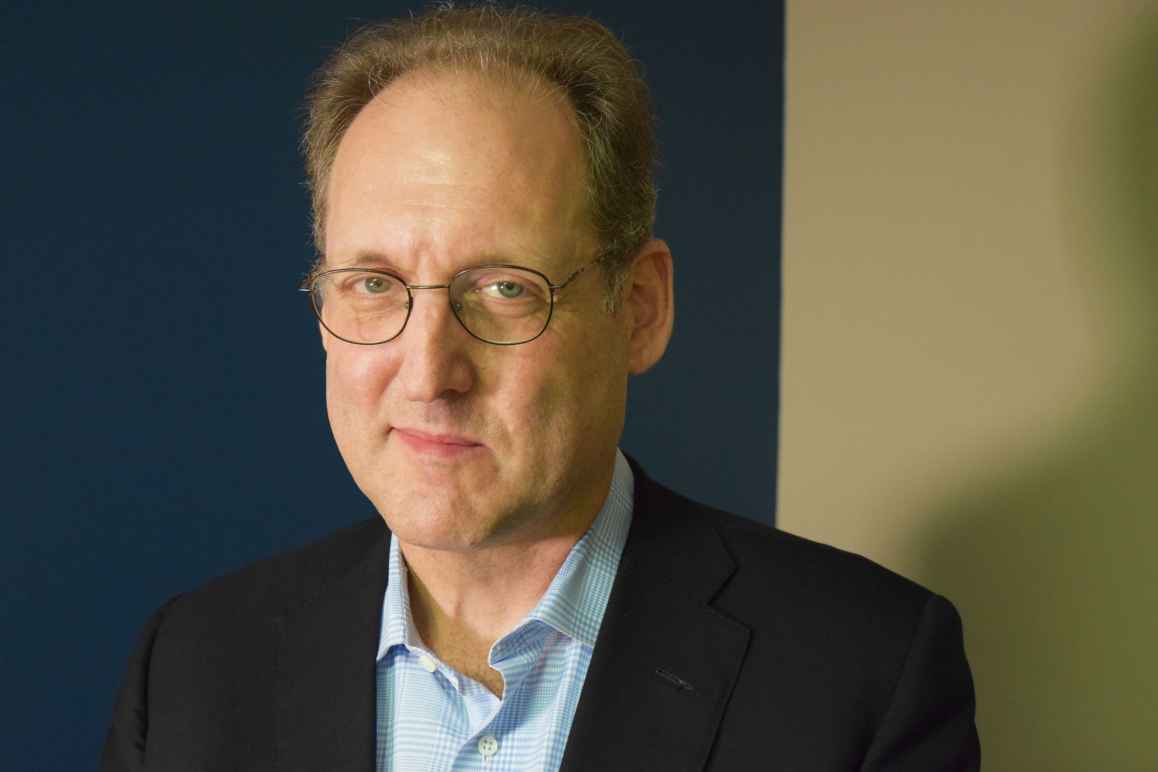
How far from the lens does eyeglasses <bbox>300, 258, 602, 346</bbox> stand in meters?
1.52

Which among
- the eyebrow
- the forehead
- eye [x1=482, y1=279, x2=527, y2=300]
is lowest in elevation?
eye [x1=482, y1=279, x2=527, y2=300]

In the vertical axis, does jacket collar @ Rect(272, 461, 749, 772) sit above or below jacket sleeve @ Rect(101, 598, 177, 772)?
above

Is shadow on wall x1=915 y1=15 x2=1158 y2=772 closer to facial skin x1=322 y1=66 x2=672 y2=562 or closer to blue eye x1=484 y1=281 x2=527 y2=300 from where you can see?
facial skin x1=322 y1=66 x2=672 y2=562

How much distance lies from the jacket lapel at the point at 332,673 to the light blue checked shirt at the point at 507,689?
38 mm

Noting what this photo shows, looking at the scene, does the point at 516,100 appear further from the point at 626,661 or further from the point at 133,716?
the point at 133,716

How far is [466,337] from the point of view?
4.96ft

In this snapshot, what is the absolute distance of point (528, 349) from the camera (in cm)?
153

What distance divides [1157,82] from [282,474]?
62.9 inches

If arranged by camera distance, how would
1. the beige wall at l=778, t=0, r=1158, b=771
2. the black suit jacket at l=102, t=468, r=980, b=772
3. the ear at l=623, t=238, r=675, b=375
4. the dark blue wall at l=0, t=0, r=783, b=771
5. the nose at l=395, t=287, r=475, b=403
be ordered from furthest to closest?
the dark blue wall at l=0, t=0, r=783, b=771 → the beige wall at l=778, t=0, r=1158, b=771 → the ear at l=623, t=238, r=675, b=375 → the black suit jacket at l=102, t=468, r=980, b=772 → the nose at l=395, t=287, r=475, b=403

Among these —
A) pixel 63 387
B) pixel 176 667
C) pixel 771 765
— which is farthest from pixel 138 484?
pixel 771 765

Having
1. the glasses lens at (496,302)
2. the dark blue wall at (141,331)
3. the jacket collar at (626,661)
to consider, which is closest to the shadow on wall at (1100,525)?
the jacket collar at (626,661)

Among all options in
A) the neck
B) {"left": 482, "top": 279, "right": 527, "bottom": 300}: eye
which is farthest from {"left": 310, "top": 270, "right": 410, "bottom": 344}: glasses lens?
the neck

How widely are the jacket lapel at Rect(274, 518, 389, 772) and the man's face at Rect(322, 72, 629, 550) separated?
250mm

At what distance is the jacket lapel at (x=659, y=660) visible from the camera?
5.16 ft
